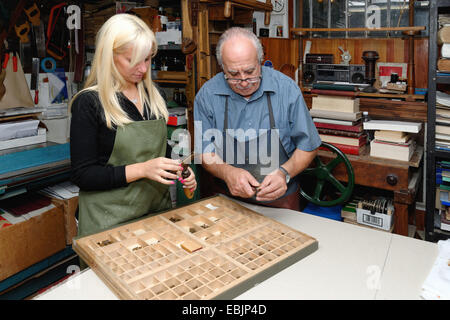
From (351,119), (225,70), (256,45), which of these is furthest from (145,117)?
(351,119)

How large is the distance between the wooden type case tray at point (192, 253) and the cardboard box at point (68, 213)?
5.07 ft

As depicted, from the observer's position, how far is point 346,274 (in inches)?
55.2

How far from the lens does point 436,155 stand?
261 cm

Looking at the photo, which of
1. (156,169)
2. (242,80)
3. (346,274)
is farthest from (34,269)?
(346,274)

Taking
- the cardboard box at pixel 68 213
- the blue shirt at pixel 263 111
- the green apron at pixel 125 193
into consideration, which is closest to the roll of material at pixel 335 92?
the blue shirt at pixel 263 111

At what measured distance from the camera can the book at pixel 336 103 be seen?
10.1 feet

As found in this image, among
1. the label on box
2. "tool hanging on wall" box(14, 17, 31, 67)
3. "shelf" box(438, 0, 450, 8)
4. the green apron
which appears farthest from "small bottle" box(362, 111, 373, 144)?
"tool hanging on wall" box(14, 17, 31, 67)

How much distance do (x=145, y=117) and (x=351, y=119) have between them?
182 cm

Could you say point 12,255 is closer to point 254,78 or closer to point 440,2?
point 254,78

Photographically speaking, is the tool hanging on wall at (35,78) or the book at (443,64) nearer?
the book at (443,64)

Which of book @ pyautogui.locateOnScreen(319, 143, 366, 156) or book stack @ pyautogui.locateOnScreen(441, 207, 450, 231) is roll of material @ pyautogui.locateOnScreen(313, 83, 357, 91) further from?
book stack @ pyautogui.locateOnScreen(441, 207, 450, 231)

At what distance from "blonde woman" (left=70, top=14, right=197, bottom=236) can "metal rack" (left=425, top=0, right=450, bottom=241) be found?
1732 mm

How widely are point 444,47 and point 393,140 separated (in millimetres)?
735

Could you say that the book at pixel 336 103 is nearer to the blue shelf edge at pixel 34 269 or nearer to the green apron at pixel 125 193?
the green apron at pixel 125 193
